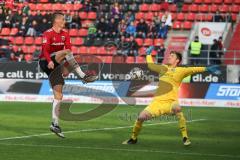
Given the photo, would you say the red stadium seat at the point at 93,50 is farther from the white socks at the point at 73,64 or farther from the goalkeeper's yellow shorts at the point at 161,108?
the goalkeeper's yellow shorts at the point at 161,108

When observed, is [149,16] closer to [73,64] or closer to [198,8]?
[198,8]

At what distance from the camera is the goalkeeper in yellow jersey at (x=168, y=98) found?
14898 mm

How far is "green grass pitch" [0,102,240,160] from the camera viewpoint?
44.0 feet

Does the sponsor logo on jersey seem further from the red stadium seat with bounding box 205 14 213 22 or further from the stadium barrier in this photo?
the red stadium seat with bounding box 205 14 213 22

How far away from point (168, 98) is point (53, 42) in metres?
2.92

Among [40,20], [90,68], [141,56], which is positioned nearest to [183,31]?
[141,56]


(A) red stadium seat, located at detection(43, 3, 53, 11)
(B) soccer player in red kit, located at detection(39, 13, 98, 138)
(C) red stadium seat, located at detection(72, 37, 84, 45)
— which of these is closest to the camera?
(B) soccer player in red kit, located at detection(39, 13, 98, 138)

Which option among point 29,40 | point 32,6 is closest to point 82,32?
point 29,40

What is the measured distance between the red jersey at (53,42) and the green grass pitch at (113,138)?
1.91m

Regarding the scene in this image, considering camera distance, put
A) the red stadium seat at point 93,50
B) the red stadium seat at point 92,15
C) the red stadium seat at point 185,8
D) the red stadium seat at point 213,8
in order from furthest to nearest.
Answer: the red stadium seat at point 92,15 < the red stadium seat at point 185,8 < the red stadium seat at point 213,8 < the red stadium seat at point 93,50

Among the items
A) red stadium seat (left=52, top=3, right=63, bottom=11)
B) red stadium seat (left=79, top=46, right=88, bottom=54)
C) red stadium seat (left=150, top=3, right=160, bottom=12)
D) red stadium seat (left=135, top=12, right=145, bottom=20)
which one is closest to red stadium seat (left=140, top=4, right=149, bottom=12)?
red stadium seat (left=150, top=3, right=160, bottom=12)

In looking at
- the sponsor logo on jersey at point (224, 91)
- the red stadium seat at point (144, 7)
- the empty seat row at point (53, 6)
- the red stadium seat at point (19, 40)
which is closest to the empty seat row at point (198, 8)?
the red stadium seat at point (144, 7)

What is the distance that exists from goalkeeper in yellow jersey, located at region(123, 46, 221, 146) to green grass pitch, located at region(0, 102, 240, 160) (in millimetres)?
432

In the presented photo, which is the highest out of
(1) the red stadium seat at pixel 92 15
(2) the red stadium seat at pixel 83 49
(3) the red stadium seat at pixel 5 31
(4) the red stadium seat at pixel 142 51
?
(1) the red stadium seat at pixel 92 15
